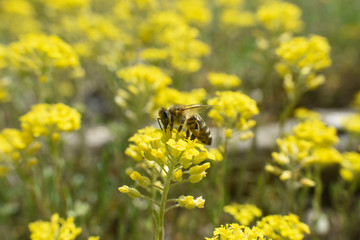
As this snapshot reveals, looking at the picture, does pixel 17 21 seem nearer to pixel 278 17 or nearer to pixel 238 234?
pixel 278 17

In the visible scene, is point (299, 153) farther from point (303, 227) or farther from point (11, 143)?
point (11, 143)

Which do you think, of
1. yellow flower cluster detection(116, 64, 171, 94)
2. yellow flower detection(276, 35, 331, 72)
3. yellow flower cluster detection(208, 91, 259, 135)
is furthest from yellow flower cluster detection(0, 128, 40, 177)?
yellow flower detection(276, 35, 331, 72)

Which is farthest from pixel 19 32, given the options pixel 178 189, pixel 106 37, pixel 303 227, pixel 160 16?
pixel 303 227

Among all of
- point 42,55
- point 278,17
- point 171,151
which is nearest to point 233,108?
point 171,151

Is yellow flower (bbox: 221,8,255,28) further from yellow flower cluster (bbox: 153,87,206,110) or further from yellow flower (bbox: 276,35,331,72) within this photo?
yellow flower cluster (bbox: 153,87,206,110)

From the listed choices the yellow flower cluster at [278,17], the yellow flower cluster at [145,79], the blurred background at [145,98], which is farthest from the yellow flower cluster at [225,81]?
the yellow flower cluster at [278,17]

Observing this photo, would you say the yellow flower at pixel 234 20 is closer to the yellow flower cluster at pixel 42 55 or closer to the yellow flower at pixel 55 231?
the yellow flower cluster at pixel 42 55
